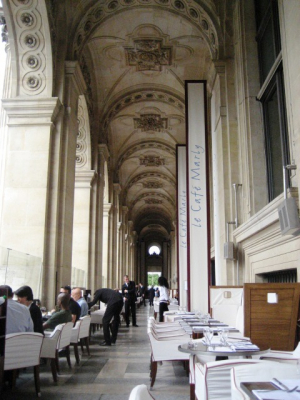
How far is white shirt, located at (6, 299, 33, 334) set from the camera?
4.59 m

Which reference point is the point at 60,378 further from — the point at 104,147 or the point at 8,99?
the point at 104,147

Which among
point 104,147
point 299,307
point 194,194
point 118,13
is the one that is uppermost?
point 118,13

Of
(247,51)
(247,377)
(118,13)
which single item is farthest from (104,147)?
(247,377)

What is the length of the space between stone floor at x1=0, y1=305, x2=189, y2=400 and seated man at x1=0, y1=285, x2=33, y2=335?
0.61 m

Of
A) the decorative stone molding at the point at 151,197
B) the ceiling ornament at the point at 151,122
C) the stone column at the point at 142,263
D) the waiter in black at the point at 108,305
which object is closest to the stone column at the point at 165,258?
the stone column at the point at 142,263

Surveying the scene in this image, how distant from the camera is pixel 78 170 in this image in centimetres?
1476

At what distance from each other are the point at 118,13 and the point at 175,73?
4.08 meters

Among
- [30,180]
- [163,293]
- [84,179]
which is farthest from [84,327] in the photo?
[84,179]

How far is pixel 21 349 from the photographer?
4133mm

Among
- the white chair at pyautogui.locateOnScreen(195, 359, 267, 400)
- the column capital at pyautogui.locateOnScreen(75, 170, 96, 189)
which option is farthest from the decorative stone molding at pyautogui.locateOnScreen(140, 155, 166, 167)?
the white chair at pyautogui.locateOnScreen(195, 359, 267, 400)

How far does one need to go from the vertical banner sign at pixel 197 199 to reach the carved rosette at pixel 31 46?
3.36m

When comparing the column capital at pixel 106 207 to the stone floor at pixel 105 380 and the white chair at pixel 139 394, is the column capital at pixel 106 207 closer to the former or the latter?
the stone floor at pixel 105 380

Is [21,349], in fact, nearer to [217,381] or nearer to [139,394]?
[217,381]

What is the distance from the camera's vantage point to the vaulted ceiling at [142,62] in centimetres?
1108
